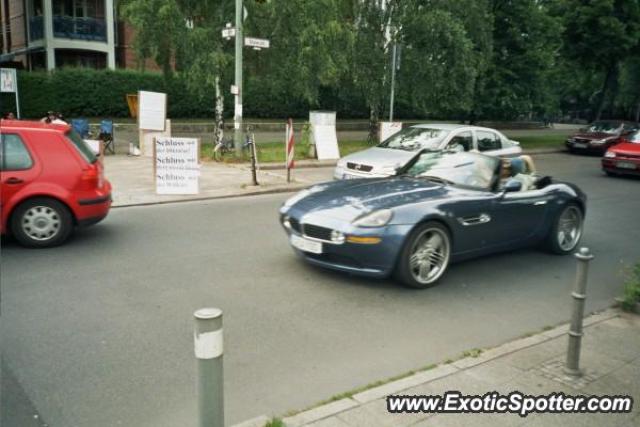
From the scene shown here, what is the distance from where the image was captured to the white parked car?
12.0m

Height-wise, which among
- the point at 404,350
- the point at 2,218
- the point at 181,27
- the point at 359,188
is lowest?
the point at 404,350

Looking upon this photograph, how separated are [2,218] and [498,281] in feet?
19.7

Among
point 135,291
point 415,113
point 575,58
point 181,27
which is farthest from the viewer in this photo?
point 415,113

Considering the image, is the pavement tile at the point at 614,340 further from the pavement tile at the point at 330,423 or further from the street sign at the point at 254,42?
the street sign at the point at 254,42

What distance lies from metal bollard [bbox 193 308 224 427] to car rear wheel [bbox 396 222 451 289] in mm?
3410

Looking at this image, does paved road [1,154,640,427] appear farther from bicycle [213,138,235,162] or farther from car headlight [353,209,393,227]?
bicycle [213,138,235,162]

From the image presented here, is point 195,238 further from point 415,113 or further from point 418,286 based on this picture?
point 415,113

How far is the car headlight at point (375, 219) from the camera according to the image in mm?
5930

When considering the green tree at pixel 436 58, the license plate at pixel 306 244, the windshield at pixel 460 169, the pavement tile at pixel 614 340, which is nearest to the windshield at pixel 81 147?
the license plate at pixel 306 244

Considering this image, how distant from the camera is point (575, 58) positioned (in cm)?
3072

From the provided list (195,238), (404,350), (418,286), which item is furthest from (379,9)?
(404,350)

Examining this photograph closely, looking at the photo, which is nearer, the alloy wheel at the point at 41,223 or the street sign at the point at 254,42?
the alloy wheel at the point at 41,223

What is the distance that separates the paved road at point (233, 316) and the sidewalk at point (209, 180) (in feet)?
9.04

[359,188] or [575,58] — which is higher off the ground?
[575,58]
